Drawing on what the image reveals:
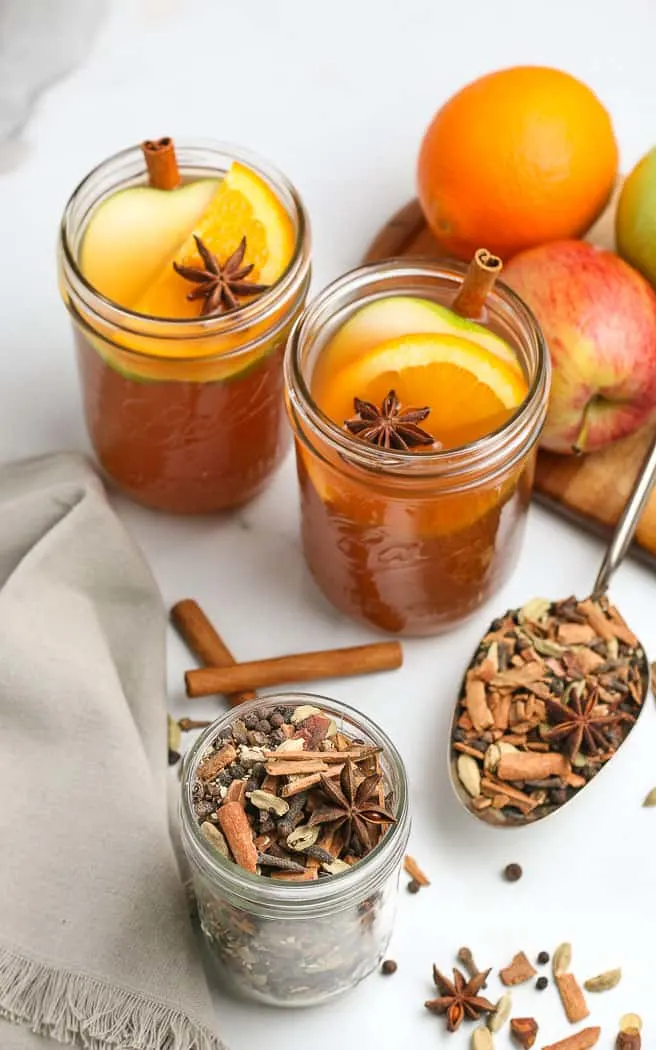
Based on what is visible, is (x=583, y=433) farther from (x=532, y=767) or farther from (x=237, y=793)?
(x=237, y=793)

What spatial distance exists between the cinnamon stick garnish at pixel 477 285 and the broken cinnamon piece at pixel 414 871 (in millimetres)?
547

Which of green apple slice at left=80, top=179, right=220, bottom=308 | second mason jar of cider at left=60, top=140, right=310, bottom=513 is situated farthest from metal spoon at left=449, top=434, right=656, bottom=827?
green apple slice at left=80, top=179, right=220, bottom=308

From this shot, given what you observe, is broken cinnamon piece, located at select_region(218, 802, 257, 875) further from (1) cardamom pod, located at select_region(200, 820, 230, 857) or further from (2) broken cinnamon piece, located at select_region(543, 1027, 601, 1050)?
(2) broken cinnamon piece, located at select_region(543, 1027, 601, 1050)

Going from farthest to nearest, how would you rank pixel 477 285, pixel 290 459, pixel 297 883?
pixel 290 459, pixel 477 285, pixel 297 883

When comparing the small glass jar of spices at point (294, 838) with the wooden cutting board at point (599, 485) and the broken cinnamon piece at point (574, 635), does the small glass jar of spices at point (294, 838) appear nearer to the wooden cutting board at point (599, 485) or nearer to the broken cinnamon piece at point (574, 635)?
the broken cinnamon piece at point (574, 635)

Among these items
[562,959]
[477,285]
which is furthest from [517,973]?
[477,285]

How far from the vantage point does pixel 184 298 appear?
1502mm

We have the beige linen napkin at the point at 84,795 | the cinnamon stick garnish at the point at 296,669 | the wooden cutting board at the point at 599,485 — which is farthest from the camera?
the wooden cutting board at the point at 599,485

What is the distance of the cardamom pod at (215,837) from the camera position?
1265 mm

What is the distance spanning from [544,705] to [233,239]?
0.57m

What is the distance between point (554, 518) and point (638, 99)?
690 millimetres

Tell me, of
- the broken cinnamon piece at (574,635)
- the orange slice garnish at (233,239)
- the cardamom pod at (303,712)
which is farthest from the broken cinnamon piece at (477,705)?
the orange slice garnish at (233,239)

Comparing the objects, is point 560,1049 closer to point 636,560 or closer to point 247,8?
point 636,560

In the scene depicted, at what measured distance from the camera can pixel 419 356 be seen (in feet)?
4.73
